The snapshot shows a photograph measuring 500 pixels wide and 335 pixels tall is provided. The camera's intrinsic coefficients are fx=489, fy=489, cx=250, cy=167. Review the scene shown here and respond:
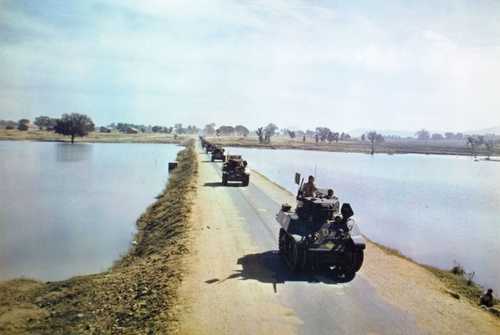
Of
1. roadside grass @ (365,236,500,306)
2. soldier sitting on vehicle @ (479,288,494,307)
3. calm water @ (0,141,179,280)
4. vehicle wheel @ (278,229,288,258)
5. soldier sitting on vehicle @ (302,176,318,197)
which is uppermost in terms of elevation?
soldier sitting on vehicle @ (302,176,318,197)

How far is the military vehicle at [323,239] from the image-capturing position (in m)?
15.8

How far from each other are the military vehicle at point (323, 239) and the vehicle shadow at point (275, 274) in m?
0.22

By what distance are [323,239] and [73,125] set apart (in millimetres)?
128200

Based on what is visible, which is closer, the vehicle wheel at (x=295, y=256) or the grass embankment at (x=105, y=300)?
the grass embankment at (x=105, y=300)

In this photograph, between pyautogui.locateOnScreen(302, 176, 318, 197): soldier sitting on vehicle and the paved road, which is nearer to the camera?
the paved road

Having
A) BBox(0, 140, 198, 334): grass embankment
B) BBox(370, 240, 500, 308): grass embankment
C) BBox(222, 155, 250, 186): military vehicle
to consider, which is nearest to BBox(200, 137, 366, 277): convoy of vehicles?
BBox(370, 240, 500, 308): grass embankment

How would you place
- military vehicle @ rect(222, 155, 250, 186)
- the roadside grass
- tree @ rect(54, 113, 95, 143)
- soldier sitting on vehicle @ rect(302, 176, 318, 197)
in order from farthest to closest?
tree @ rect(54, 113, 95, 143) → military vehicle @ rect(222, 155, 250, 186) → soldier sitting on vehicle @ rect(302, 176, 318, 197) → the roadside grass

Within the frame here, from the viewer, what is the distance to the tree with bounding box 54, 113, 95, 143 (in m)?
132

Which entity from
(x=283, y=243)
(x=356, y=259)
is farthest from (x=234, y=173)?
(x=356, y=259)

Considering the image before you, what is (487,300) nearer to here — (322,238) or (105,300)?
(322,238)

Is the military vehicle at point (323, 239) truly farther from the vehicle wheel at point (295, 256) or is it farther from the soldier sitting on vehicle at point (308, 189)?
the soldier sitting on vehicle at point (308, 189)

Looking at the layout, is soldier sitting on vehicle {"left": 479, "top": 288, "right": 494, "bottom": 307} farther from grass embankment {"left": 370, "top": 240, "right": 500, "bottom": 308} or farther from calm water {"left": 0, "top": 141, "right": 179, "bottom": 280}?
calm water {"left": 0, "top": 141, "right": 179, "bottom": 280}

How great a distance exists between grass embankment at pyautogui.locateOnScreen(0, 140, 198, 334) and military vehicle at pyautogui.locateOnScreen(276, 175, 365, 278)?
3.88m

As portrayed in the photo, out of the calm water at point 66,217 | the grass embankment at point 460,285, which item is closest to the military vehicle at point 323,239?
the grass embankment at point 460,285
